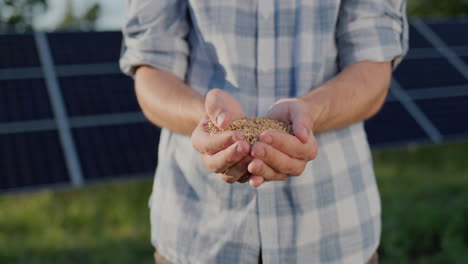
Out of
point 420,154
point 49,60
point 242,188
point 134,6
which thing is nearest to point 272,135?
point 242,188

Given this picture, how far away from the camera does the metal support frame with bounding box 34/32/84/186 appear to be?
4.82m

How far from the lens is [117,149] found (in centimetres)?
511

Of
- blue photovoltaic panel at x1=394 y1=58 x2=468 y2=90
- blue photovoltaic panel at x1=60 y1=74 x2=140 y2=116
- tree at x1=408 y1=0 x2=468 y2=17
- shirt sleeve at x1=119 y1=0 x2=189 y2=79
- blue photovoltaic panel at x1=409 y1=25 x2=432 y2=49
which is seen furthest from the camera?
tree at x1=408 y1=0 x2=468 y2=17

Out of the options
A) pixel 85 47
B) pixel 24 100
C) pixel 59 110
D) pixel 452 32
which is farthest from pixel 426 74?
pixel 24 100

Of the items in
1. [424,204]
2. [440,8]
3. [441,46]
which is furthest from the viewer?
[440,8]

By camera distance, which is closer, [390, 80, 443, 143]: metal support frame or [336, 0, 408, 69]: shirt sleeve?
[336, 0, 408, 69]: shirt sleeve

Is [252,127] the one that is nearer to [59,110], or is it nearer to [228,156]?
[228,156]

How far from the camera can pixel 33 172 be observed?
15.7 feet

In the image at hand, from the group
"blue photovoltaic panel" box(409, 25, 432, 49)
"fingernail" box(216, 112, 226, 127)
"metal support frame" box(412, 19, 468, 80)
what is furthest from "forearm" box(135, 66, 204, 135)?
"blue photovoltaic panel" box(409, 25, 432, 49)

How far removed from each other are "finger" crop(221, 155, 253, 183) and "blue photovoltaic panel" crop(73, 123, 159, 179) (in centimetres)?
355

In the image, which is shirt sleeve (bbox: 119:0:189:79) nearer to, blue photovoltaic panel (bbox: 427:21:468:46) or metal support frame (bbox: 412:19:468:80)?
metal support frame (bbox: 412:19:468:80)

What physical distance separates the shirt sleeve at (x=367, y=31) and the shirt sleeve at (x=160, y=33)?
0.51m

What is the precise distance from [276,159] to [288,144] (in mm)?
46

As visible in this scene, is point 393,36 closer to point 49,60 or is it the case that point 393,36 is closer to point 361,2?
point 361,2
